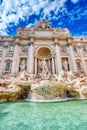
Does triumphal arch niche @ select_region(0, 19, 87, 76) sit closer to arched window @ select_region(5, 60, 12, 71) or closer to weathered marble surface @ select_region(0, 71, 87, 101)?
arched window @ select_region(5, 60, 12, 71)

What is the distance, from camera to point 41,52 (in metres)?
22.0

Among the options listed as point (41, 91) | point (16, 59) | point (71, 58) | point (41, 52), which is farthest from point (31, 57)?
point (41, 91)

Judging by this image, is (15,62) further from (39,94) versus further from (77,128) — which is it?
(77,128)

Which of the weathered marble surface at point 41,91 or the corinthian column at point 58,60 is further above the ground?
the corinthian column at point 58,60

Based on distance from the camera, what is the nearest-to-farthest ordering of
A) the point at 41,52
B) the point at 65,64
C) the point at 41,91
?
1. the point at 41,91
2. the point at 65,64
3. the point at 41,52

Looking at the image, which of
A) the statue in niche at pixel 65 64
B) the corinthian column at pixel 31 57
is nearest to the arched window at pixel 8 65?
the corinthian column at pixel 31 57

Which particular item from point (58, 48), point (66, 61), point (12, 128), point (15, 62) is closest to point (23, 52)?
point (15, 62)

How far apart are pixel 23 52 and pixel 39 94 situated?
491 inches

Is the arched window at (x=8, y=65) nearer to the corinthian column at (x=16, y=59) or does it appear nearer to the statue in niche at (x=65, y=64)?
the corinthian column at (x=16, y=59)

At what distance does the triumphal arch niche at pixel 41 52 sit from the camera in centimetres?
1933

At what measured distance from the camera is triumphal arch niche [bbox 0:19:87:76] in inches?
761

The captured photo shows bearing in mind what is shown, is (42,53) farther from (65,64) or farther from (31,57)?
(65,64)

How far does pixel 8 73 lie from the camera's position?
1859cm

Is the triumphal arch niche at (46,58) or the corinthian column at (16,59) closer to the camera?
the corinthian column at (16,59)
